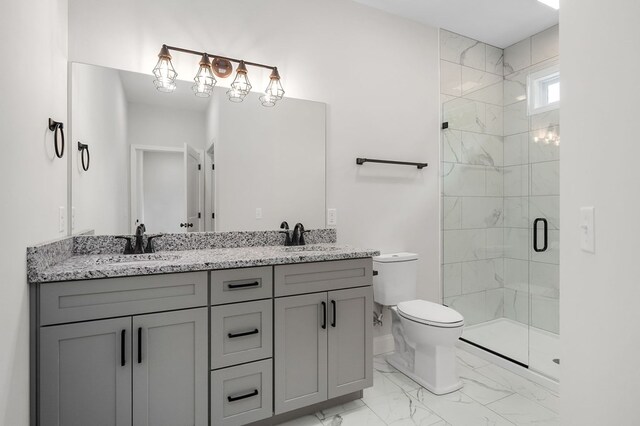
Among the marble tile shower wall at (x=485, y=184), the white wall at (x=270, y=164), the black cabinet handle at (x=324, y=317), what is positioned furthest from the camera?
the marble tile shower wall at (x=485, y=184)

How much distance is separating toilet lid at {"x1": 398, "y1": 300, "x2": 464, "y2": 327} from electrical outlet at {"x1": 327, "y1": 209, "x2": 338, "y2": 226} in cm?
77

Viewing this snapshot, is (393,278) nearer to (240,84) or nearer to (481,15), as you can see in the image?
(240,84)

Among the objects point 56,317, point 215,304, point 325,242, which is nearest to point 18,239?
point 56,317

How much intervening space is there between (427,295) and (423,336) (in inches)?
32.8

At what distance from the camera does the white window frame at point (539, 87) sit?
2.69m

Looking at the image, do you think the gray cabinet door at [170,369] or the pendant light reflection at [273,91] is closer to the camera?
the gray cabinet door at [170,369]

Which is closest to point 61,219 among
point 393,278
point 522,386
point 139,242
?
point 139,242

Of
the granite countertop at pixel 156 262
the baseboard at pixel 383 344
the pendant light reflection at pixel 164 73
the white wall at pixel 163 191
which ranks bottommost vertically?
the baseboard at pixel 383 344

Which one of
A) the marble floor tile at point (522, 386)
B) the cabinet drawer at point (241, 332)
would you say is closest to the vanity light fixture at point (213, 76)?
the cabinet drawer at point (241, 332)

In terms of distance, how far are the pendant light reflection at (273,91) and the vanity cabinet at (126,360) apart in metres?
1.31

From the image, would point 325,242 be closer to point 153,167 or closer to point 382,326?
point 382,326

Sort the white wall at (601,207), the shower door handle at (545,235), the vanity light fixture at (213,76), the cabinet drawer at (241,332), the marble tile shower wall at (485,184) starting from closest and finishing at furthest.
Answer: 1. the white wall at (601,207)
2. the cabinet drawer at (241,332)
3. the vanity light fixture at (213,76)
4. the shower door handle at (545,235)
5. the marble tile shower wall at (485,184)

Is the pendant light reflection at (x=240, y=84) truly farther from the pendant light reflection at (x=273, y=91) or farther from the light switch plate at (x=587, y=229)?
the light switch plate at (x=587, y=229)

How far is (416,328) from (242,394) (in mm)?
1159
